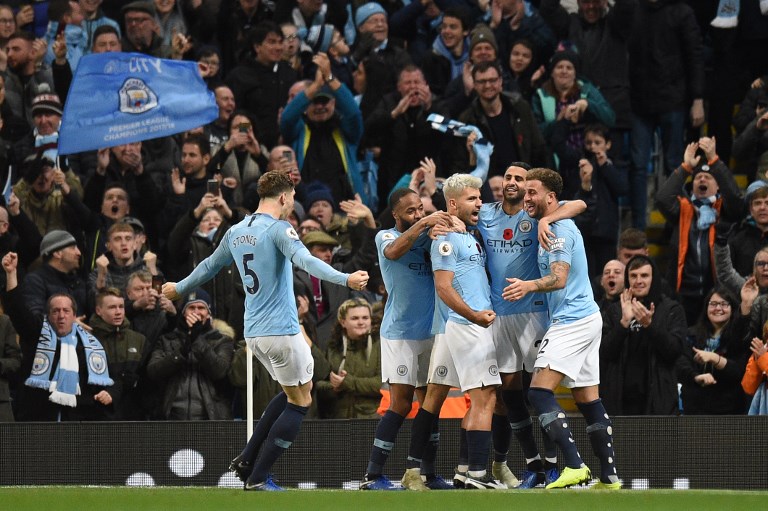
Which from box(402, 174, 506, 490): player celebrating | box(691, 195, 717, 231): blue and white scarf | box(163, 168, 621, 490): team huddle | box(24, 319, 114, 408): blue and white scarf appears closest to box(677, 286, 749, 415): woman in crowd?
box(691, 195, 717, 231): blue and white scarf

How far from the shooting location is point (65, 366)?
1423 centimetres

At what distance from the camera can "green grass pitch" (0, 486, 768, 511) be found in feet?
33.4

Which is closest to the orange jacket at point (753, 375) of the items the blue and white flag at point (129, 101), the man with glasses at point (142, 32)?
the blue and white flag at point (129, 101)

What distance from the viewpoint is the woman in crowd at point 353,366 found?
14039 millimetres

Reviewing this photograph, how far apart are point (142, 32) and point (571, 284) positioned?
345 inches

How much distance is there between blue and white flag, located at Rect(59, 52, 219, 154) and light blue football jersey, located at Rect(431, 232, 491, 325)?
19.3ft

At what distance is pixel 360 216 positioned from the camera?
14.4 metres

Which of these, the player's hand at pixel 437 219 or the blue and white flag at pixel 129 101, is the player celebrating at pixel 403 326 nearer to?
the player's hand at pixel 437 219

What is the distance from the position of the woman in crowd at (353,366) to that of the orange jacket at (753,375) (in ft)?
11.0

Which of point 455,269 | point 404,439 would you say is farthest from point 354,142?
point 455,269

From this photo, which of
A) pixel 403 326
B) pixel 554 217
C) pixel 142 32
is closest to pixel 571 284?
pixel 554 217

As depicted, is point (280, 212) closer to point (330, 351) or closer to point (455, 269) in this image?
point (455, 269)

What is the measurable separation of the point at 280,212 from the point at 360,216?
2.95 m

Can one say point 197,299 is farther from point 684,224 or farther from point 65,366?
point 684,224
